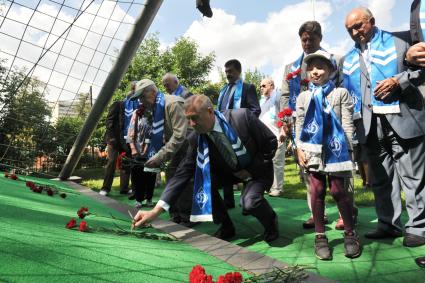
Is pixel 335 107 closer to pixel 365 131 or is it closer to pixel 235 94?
pixel 365 131

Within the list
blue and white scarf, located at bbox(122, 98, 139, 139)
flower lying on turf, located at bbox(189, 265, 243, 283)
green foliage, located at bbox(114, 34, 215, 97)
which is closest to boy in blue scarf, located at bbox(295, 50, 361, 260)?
flower lying on turf, located at bbox(189, 265, 243, 283)

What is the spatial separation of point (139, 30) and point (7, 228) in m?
3.37

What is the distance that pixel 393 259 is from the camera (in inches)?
97.2

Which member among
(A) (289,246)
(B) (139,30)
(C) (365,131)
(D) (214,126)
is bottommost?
(A) (289,246)

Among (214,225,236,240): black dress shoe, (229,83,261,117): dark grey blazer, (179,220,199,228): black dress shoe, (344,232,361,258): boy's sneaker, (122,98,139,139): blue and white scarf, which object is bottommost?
(179,220,199,228): black dress shoe

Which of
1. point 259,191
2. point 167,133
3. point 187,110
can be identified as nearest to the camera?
point 187,110

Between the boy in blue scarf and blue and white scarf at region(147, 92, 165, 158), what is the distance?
5.74 feet

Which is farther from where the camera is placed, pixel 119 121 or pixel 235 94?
pixel 119 121

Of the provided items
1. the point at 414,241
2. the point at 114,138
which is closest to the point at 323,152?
the point at 414,241

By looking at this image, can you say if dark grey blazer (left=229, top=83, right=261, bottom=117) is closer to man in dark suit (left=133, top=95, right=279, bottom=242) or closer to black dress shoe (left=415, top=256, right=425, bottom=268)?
man in dark suit (left=133, top=95, right=279, bottom=242)

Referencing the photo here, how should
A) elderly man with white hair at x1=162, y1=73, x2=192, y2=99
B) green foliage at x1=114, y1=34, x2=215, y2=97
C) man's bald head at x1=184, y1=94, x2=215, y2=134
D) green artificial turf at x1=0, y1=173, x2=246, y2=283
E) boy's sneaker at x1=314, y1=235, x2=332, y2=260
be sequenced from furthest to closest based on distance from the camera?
green foliage at x1=114, y1=34, x2=215, y2=97 < elderly man with white hair at x1=162, y1=73, x2=192, y2=99 < man's bald head at x1=184, y1=94, x2=215, y2=134 < boy's sneaker at x1=314, y1=235, x2=332, y2=260 < green artificial turf at x1=0, y1=173, x2=246, y2=283

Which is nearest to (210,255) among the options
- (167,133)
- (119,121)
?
(167,133)

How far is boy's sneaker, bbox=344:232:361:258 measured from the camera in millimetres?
2547

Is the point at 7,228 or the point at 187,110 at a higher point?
the point at 187,110
